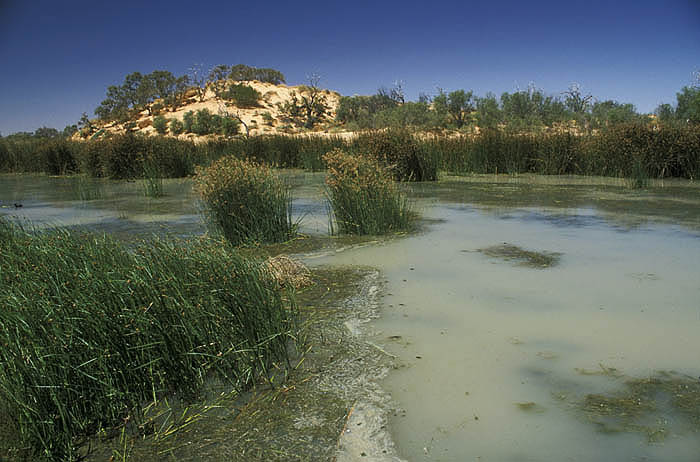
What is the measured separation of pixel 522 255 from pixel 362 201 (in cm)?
220

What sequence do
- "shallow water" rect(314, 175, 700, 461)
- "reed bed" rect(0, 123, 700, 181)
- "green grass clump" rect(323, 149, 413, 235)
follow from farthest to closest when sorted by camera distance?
"reed bed" rect(0, 123, 700, 181) < "green grass clump" rect(323, 149, 413, 235) < "shallow water" rect(314, 175, 700, 461)

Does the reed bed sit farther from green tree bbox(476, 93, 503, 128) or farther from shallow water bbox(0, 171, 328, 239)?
green tree bbox(476, 93, 503, 128)

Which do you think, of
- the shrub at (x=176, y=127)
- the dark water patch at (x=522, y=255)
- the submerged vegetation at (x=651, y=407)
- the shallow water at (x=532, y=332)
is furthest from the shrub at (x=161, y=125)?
the submerged vegetation at (x=651, y=407)

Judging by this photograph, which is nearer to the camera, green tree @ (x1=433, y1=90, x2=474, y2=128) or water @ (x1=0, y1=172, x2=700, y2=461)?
water @ (x1=0, y1=172, x2=700, y2=461)

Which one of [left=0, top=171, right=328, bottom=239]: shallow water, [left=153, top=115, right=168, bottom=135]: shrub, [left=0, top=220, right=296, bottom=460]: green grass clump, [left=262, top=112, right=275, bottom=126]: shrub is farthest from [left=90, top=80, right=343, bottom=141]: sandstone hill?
[left=0, top=220, right=296, bottom=460]: green grass clump

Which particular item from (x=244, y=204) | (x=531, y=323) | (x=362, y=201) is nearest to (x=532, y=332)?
(x=531, y=323)

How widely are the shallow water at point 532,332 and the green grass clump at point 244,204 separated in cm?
118

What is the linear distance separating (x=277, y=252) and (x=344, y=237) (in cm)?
109

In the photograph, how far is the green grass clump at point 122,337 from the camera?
2533 millimetres

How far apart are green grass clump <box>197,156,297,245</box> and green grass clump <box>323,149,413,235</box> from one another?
0.80m

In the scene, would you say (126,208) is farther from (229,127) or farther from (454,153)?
(229,127)

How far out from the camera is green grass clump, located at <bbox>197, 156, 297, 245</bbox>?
6.68 metres

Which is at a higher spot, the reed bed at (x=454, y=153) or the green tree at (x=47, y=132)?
the green tree at (x=47, y=132)

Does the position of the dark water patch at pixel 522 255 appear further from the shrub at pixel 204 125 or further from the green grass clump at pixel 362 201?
the shrub at pixel 204 125
